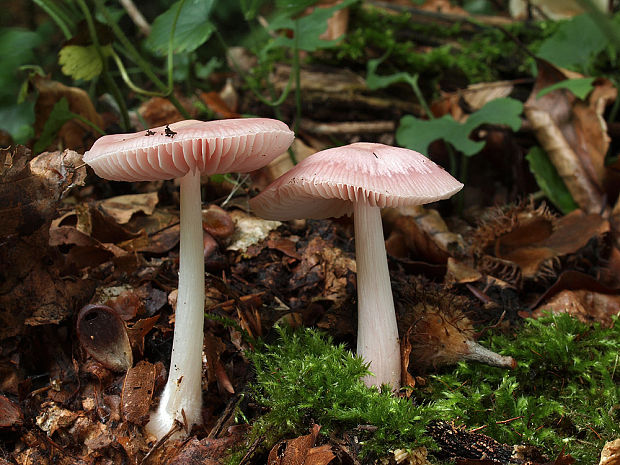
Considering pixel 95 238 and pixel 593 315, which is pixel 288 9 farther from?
pixel 593 315

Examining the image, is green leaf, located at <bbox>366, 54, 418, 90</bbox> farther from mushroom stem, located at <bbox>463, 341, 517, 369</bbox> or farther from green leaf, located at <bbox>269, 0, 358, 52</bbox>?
mushroom stem, located at <bbox>463, 341, 517, 369</bbox>

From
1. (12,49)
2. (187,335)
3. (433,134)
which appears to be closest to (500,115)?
(433,134)

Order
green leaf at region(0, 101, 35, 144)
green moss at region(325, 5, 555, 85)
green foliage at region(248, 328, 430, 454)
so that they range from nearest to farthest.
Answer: green foliage at region(248, 328, 430, 454), green leaf at region(0, 101, 35, 144), green moss at region(325, 5, 555, 85)

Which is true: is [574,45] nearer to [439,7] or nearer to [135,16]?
[439,7]

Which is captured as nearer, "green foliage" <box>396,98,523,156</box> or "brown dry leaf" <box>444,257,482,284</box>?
"brown dry leaf" <box>444,257,482,284</box>

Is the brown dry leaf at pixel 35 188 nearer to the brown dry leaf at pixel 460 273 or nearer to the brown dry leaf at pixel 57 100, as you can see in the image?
the brown dry leaf at pixel 57 100

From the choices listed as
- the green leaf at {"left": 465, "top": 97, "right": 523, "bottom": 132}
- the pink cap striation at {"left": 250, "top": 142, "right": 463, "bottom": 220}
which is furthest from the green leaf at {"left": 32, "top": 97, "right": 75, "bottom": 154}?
the green leaf at {"left": 465, "top": 97, "right": 523, "bottom": 132}
